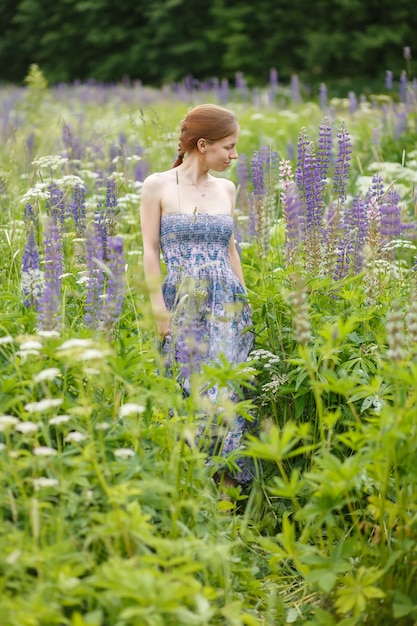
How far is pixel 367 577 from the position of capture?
256 centimetres

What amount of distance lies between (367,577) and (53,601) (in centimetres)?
97

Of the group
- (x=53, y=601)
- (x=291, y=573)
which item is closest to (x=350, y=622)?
(x=291, y=573)

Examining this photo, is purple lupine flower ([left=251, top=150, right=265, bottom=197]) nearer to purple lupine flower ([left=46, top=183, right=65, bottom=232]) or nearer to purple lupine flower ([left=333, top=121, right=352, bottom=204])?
purple lupine flower ([left=333, top=121, right=352, bottom=204])

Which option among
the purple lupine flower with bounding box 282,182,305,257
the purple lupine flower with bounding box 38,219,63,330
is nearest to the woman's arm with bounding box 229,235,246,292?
the purple lupine flower with bounding box 282,182,305,257

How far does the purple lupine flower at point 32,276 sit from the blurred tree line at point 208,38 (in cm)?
1755

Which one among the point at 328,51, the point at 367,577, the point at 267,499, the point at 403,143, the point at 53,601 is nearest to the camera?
the point at 53,601

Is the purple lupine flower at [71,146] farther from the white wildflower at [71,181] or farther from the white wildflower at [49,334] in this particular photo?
the white wildflower at [49,334]

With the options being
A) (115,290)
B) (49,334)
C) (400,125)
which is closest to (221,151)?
(115,290)

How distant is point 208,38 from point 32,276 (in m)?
21.4

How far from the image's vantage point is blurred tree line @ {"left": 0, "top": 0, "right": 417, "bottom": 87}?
20.1 metres

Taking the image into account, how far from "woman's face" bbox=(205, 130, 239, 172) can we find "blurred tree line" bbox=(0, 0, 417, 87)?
54.7 feet

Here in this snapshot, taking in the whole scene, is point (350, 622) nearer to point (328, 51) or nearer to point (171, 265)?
point (171, 265)

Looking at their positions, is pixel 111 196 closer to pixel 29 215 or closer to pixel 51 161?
pixel 29 215

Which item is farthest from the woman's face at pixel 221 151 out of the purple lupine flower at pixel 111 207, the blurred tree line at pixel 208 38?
the blurred tree line at pixel 208 38
